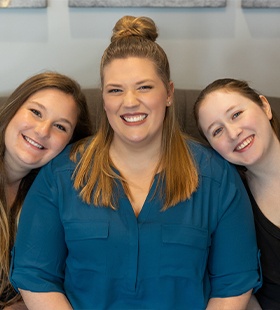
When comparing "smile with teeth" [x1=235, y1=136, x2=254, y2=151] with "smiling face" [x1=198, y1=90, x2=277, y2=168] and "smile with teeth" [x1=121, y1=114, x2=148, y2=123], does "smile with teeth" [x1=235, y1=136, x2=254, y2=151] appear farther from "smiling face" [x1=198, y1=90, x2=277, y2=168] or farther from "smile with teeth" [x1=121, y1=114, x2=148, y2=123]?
"smile with teeth" [x1=121, y1=114, x2=148, y2=123]

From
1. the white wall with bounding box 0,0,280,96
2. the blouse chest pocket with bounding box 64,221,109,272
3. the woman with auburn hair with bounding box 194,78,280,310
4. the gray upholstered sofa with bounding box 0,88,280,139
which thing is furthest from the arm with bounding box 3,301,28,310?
the white wall with bounding box 0,0,280,96

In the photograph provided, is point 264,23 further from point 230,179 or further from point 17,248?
point 17,248

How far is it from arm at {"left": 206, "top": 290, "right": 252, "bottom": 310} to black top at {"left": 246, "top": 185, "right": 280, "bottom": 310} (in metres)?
0.15

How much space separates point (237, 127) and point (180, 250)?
42 cm

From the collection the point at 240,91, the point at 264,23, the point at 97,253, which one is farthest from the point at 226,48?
the point at 97,253

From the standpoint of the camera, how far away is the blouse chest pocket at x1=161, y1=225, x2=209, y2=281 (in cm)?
139

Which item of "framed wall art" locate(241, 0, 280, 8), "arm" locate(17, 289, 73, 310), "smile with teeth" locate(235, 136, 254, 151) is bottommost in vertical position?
"arm" locate(17, 289, 73, 310)

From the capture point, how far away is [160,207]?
1416 mm

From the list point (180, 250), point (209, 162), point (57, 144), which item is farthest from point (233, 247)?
point (57, 144)

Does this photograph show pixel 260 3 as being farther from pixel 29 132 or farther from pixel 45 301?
pixel 45 301

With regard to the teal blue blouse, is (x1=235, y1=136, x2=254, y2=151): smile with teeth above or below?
above

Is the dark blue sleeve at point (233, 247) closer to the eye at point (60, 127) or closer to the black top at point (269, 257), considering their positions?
the black top at point (269, 257)

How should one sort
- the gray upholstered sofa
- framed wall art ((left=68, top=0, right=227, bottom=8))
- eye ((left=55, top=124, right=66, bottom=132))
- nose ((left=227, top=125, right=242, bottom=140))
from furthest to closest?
1. framed wall art ((left=68, top=0, right=227, bottom=8))
2. the gray upholstered sofa
3. eye ((left=55, top=124, right=66, bottom=132))
4. nose ((left=227, top=125, right=242, bottom=140))

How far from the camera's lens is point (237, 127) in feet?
4.79
